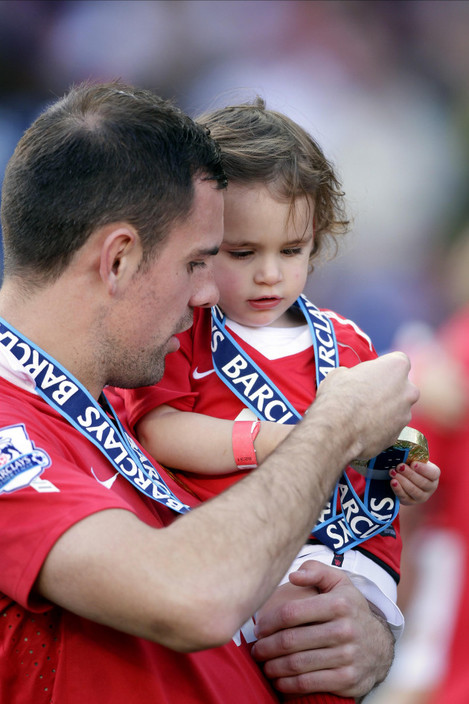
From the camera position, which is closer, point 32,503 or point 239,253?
point 32,503

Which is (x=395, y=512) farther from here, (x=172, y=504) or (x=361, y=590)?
(x=172, y=504)

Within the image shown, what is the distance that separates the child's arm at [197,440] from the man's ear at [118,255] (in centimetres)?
57

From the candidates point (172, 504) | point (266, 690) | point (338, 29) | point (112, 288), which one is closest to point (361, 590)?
point (266, 690)

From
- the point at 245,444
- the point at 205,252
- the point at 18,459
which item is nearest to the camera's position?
the point at 18,459

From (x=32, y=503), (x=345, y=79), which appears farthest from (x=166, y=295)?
(x=345, y=79)

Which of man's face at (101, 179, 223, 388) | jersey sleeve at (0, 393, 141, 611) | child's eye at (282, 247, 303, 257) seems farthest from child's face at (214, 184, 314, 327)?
jersey sleeve at (0, 393, 141, 611)

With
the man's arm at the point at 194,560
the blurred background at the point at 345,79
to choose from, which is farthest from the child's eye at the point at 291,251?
the blurred background at the point at 345,79

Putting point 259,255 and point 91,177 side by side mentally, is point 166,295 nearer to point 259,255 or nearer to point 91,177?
point 91,177

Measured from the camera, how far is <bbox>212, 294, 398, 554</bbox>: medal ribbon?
8.38ft

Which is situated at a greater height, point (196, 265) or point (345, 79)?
point (345, 79)

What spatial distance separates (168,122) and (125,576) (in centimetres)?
133

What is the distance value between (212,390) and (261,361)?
20 cm

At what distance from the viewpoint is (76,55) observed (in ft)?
22.4

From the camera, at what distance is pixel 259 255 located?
274 centimetres
